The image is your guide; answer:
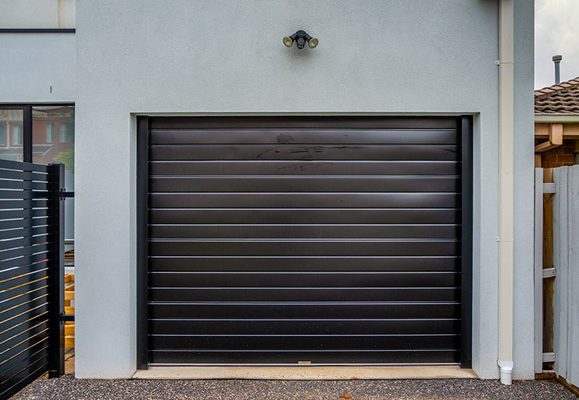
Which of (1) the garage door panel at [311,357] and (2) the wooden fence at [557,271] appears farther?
(1) the garage door panel at [311,357]

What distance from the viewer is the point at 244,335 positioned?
4230 millimetres

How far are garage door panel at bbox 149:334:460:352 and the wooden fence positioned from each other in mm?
937

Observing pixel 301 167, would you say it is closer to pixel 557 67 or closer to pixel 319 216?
pixel 319 216

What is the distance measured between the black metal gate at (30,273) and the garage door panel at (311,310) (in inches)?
40.3

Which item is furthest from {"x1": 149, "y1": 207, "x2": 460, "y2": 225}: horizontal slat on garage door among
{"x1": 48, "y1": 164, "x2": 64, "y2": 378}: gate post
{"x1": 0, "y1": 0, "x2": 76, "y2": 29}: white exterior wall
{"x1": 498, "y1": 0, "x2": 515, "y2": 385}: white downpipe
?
{"x1": 0, "y1": 0, "x2": 76, "y2": 29}: white exterior wall

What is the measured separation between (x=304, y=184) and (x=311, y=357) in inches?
72.1

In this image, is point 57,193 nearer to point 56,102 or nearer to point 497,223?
point 56,102

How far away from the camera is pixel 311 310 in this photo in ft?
13.9

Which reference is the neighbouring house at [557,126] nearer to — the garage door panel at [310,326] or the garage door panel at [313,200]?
the garage door panel at [313,200]

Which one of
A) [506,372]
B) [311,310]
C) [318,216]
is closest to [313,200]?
[318,216]

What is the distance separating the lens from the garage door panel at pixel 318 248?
13.8 ft

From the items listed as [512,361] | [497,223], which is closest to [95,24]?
[497,223]

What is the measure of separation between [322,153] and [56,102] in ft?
12.0

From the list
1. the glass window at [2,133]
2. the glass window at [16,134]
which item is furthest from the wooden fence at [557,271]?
the glass window at [2,133]
